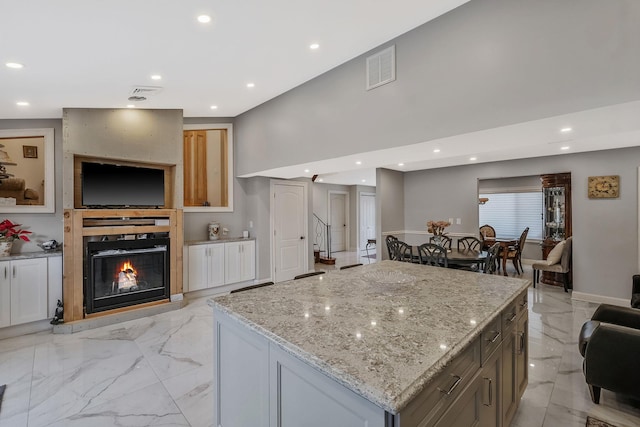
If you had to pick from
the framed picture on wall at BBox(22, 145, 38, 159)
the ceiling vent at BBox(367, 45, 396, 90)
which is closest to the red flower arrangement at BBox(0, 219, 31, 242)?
the framed picture on wall at BBox(22, 145, 38, 159)

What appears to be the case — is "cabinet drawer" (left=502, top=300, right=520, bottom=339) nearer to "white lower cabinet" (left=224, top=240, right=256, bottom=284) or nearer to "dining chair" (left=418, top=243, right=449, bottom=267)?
"dining chair" (left=418, top=243, right=449, bottom=267)

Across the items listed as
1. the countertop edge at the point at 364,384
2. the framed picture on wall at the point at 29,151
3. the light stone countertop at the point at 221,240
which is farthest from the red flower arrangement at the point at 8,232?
the countertop edge at the point at 364,384

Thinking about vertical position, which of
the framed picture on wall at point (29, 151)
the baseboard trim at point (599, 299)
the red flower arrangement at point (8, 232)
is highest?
the framed picture on wall at point (29, 151)

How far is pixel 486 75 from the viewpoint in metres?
2.71

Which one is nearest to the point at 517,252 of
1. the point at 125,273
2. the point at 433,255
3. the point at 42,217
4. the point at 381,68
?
the point at 433,255

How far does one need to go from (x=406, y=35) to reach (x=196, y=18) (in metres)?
2.08

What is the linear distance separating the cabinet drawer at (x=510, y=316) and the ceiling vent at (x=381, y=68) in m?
2.52

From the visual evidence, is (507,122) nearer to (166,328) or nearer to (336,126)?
(336,126)

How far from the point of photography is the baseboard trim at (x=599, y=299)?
4.66 m

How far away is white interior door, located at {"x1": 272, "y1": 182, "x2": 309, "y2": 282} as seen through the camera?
6.22m

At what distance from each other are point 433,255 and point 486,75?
2763mm

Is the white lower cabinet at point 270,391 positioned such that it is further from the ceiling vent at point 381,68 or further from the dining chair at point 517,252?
the dining chair at point 517,252

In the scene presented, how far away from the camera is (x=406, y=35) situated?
3225 millimetres

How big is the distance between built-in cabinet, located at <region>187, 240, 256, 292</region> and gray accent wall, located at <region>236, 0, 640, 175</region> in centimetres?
256
